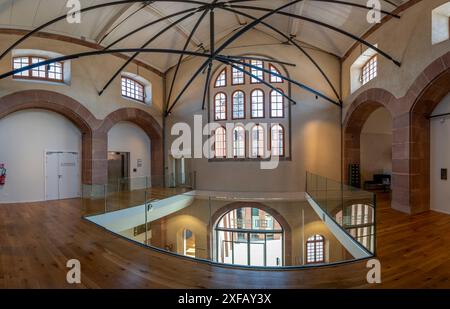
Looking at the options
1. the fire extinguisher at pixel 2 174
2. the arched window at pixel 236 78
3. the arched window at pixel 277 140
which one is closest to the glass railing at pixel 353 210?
the arched window at pixel 277 140

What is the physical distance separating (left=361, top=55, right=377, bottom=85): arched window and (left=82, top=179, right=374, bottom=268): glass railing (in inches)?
258

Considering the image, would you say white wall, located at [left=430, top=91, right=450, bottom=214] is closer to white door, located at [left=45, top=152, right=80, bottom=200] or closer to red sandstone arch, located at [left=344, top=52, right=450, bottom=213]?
red sandstone arch, located at [left=344, top=52, right=450, bottom=213]

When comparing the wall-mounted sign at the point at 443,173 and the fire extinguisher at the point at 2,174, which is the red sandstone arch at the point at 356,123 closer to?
the wall-mounted sign at the point at 443,173

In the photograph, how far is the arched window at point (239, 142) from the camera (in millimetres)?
13789

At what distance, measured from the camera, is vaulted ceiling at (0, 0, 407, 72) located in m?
8.41

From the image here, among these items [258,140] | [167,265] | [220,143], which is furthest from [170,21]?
[167,265]

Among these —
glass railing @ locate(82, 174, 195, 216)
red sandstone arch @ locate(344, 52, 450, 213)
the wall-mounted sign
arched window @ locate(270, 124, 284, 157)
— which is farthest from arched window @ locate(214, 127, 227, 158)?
the wall-mounted sign

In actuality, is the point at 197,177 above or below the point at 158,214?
above

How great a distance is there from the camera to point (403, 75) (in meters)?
7.68

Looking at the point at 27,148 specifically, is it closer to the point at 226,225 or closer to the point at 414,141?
the point at 226,225

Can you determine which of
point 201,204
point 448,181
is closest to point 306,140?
point 448,181

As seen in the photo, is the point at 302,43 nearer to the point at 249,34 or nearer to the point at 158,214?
the point at 249,34
